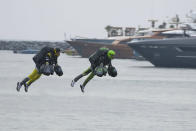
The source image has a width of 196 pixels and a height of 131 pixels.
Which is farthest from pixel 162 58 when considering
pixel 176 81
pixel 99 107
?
pixel 99 107

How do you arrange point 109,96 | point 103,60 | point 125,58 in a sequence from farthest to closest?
point 125,58, point 109,96, point 103,60

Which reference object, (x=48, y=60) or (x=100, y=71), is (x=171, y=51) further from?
(x=100, y=71)

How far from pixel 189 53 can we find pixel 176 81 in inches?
612

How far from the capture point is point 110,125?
1117 inches

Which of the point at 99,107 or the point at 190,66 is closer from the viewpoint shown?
the point at 99,107

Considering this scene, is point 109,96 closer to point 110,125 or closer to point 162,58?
point 110,125

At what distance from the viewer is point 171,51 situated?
243ft

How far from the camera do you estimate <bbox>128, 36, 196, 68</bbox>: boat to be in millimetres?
73125

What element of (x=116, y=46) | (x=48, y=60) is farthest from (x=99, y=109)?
(x=116, y=46)

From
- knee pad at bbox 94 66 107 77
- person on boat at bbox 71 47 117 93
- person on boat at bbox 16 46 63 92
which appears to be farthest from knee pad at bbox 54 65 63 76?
knee pad at bbox 94 66 107 77

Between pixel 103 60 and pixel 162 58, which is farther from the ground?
pixel 103 60

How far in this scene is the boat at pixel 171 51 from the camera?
7312 centimetres

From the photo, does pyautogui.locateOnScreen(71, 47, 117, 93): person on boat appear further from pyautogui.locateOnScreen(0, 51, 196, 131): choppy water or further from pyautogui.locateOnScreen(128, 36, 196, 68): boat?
pyautogui.locateOnScreen(128, 36, 196, 68): boat

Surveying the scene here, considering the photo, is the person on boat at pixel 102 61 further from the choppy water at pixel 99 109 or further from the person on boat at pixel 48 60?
the choppy water at pixel 99 109
